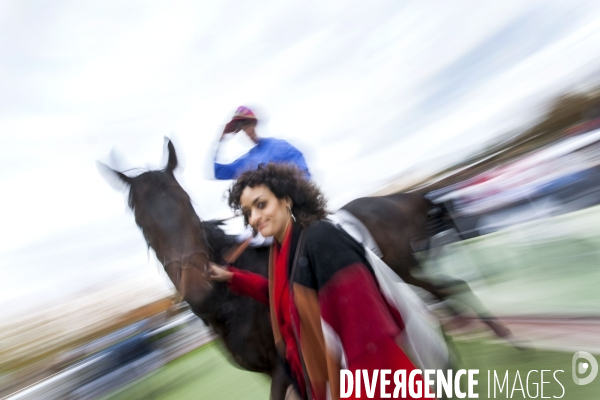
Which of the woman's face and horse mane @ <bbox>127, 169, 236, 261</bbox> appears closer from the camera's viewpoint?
the woman's face

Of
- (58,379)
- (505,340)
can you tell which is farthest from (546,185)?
(58,379)

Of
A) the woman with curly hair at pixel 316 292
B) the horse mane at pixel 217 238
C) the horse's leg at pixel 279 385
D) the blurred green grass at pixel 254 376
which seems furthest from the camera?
the horse mane at pixel 217 238

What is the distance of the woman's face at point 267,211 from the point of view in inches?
66.6

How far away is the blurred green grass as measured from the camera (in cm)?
238

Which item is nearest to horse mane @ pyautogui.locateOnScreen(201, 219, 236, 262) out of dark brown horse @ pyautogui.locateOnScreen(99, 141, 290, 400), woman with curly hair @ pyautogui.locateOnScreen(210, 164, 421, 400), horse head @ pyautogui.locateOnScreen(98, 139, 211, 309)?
dark brown horse @ pyautogui.locateOnScreen(99, 141, 290, 400)

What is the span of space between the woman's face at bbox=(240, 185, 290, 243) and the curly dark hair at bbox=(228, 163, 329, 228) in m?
0.02

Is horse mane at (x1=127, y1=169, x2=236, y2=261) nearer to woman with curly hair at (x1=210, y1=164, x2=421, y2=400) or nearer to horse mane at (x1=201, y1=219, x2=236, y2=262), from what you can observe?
horse mane at (x1=201, y1=219, x2=236, y2=262)

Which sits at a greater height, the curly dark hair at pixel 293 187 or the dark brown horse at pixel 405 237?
the curly dark hair at pixel 293 187

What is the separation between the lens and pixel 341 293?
129 centimetres

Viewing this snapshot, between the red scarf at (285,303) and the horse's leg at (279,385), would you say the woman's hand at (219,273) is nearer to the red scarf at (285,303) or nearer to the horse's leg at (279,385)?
the red scarf at (285,303)

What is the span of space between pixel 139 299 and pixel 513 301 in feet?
12.4

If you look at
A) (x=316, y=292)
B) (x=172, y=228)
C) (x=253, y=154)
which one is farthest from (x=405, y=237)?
(x=316, y=292)

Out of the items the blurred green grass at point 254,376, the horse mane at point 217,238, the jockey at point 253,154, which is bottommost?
the blurred green grass at point 254,376

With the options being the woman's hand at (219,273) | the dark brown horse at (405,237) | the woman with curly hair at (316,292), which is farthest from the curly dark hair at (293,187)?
the dark brown horse at (405,237)
